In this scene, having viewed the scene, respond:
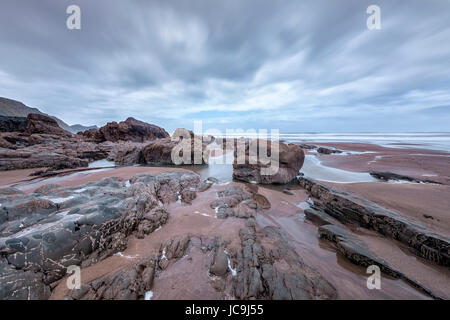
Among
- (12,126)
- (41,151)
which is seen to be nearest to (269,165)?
(41,151)

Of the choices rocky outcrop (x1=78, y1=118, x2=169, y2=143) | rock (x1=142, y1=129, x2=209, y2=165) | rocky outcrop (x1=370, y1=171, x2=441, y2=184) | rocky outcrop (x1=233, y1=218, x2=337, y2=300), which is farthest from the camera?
rocky outcrop (x1=78, y1=118, x2=169, y2=143)

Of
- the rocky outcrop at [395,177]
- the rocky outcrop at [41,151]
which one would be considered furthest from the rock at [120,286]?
the rocky outcrop at [41,151]

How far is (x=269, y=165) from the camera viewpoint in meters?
9.51

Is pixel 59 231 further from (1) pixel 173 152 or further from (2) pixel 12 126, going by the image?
(2) pixel 12 126

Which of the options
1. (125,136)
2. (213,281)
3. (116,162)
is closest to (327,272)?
(213,281)

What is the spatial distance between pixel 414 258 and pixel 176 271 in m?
5.71

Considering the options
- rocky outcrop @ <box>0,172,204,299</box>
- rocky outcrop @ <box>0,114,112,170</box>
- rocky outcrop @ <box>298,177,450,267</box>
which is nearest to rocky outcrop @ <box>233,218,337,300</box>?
rocky outcrop @ <box>0,172,204,299</box>

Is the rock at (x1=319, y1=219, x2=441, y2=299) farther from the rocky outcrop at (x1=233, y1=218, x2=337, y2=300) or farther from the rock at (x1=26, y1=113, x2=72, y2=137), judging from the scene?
the rock at (x1=26, y1=113, x2=72, y2=137)

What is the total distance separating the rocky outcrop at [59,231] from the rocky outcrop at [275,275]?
9.32 feet

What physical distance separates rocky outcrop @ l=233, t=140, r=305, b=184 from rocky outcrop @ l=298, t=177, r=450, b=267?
2.87 meters

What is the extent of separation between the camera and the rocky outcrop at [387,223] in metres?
3.42

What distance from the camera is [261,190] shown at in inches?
317

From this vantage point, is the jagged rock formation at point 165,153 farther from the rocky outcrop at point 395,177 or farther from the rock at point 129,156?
the rocky outcrop at point 395,177

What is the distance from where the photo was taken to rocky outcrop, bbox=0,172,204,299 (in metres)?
2.38
